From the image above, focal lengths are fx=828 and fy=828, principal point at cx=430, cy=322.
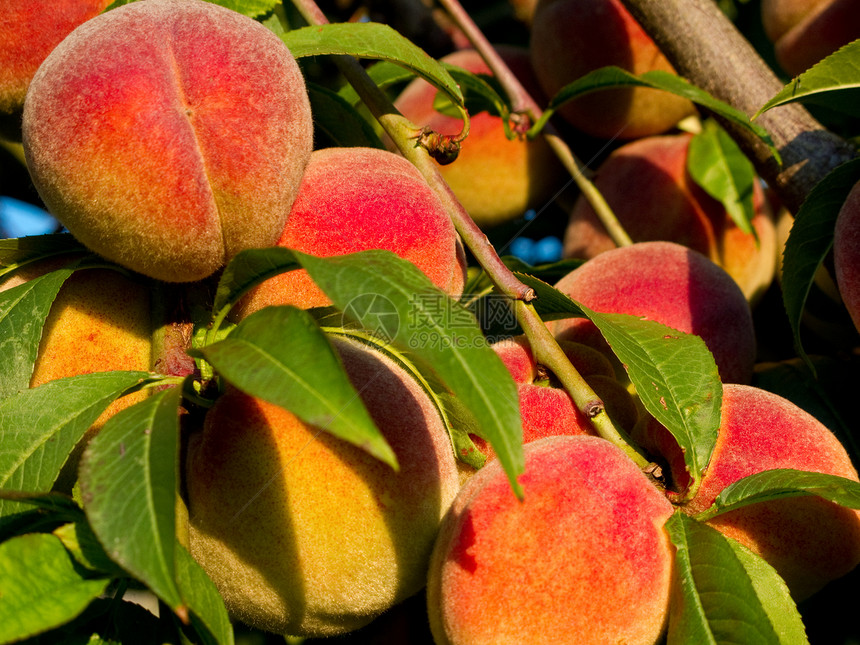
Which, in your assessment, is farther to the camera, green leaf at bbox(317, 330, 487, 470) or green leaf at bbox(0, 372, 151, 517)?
green leaf at bbox(317, 330, 487, 470)

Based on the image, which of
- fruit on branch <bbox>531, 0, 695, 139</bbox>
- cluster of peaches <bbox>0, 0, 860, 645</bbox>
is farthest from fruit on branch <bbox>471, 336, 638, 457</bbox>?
fruit on branch <bbox>531, 0, 695, 139</bbox>

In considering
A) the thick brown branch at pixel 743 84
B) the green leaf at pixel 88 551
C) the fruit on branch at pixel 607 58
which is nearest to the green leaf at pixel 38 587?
the green leaf at pixel 88 551

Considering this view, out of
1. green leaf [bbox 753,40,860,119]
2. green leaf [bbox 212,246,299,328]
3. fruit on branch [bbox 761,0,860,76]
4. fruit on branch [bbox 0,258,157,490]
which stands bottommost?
fruit on branch [bbox 0,258,157,490]

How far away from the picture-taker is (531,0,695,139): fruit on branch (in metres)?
1.31

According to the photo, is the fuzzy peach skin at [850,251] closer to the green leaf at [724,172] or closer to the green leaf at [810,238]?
the green leaf at [810,238]

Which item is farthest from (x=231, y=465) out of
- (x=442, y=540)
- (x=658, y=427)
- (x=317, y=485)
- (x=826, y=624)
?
(x=826, y=624)

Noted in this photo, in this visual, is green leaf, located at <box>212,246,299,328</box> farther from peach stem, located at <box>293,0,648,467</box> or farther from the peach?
peach stem, located at <box>293,0,648,467</box>

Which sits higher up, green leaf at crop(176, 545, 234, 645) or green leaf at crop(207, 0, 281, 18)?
green leaf at crop(207, 0, 281, 18)

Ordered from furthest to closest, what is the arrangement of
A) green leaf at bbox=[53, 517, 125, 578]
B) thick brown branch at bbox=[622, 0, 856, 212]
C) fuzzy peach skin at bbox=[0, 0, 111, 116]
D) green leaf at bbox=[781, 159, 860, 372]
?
1. thick brown branch at bbox=[622, 0, 856, 212]
2. green leaf at bbox=[781, 159, 860, 372]
3. fuzzy peach skin at bbox=[0, 0, 111, 116]
4. green leaf at bbox=[53, 517, 125, 578]

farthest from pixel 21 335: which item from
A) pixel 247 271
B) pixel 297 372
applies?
pixel 297 372

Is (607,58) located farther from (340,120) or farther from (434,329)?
(434,329)

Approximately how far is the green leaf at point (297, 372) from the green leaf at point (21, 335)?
8.1 inches

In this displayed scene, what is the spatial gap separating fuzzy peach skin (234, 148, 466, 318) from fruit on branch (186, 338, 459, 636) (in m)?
0.10

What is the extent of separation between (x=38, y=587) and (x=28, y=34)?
1.72 feet
